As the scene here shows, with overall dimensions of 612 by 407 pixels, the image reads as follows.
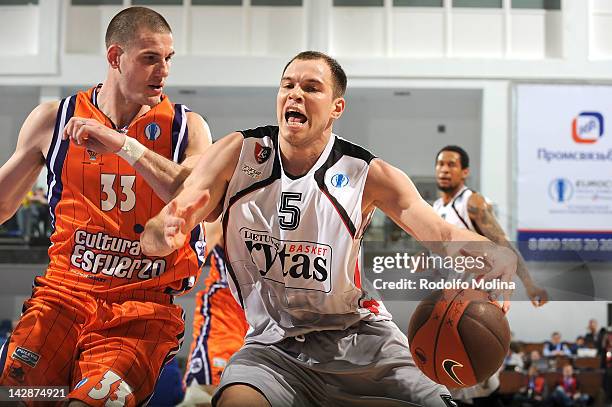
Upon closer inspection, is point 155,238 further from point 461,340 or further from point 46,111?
point 461,340

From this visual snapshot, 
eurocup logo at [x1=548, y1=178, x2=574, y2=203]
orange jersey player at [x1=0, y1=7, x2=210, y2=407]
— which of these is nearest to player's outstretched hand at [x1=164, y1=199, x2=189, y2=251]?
orange jersey player at [x1=0, y1=7, x2=210, y2=407]

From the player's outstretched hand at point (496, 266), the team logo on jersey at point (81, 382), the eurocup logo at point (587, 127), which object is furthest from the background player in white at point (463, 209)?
the eurocup logo at point (587, 127)

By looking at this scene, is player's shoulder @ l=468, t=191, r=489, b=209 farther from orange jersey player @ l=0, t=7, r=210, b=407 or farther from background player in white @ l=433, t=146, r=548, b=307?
orange jersey player @ l=0, t=7, r=210, b=407

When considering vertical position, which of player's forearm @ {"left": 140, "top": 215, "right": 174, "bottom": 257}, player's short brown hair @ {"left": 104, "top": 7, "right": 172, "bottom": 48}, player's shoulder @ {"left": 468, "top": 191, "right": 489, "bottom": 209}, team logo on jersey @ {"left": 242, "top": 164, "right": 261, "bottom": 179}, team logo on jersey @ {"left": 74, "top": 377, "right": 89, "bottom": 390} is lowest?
team logo on jersey @ {"left": 74, "top": 377, "right": 89, "bottom": 390}

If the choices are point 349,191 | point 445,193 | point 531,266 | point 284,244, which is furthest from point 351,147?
point 445,193

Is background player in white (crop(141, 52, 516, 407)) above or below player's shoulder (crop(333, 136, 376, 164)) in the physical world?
below

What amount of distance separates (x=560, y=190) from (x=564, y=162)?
33 centimetres

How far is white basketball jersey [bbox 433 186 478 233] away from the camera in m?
4.95

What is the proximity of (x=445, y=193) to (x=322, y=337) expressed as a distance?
2.53 metres

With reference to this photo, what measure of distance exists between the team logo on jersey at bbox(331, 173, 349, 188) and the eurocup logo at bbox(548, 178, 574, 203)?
6537mm

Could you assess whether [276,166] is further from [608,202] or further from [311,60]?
[608,202]

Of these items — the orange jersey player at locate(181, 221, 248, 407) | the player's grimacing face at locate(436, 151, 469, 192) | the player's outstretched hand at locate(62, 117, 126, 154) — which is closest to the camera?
the player's outstretched hand at locate(62, 117, 126, 154)

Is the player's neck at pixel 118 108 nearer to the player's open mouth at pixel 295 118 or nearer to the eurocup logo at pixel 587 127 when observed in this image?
the player's open mouth at pixel 295 118

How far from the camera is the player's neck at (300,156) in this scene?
10.3 feet
